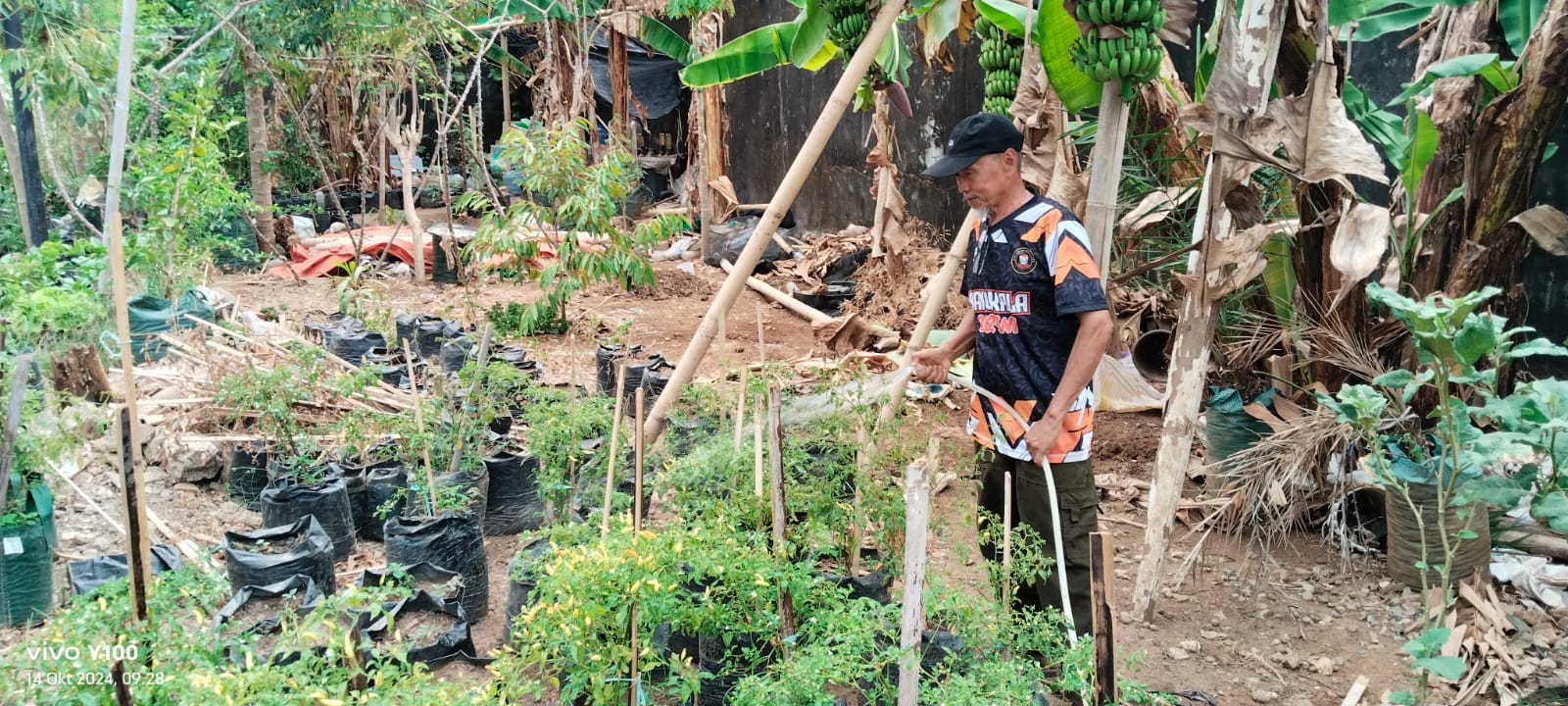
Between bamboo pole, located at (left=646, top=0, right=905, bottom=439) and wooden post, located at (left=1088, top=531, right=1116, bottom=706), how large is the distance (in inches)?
78.8

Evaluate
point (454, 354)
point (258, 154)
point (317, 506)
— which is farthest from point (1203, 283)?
point (258, 154)

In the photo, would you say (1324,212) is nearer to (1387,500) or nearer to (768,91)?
(1387,500)

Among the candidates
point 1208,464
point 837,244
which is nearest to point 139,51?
point 837,244

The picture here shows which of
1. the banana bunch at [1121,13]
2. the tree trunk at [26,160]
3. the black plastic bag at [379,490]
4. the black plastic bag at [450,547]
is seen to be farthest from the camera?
the tree trunk at [26,160]

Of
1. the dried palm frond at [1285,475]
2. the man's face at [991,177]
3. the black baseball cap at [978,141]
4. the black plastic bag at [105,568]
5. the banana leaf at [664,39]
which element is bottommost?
the black plastic bag at [105,568]

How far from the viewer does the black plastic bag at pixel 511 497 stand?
4.87 meters

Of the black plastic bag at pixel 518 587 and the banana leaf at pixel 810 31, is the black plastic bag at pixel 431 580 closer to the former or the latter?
the black plastic bag at pixel 518 587

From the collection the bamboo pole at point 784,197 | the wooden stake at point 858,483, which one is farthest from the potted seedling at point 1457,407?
the bamboo pole at point 784,197

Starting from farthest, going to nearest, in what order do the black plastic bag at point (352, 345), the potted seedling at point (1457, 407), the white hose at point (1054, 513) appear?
the black plastic bag at point (352, 345) < the white hose at point (1054, 513) < the potted seedling at point (1457, 407)

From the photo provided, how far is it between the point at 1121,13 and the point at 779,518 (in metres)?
2.04

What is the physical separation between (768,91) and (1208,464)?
8.85 m

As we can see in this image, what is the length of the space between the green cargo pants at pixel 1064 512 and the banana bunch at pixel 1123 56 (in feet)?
4.40

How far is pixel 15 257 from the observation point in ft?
19.5

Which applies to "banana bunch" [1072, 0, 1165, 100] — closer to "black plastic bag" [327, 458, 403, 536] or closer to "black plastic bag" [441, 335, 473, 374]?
"black plastic bag" [327, 458, 403, 536]
